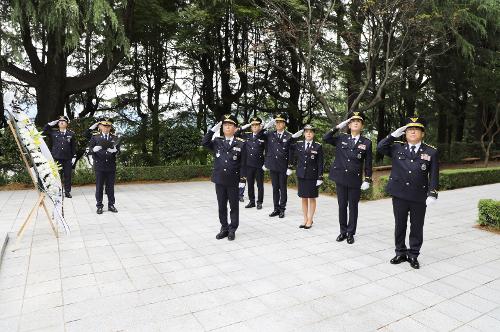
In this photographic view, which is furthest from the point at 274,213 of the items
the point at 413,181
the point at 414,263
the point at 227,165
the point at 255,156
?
the point at 413,181

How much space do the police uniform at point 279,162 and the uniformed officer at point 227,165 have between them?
5.94ft

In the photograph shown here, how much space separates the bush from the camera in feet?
21.6

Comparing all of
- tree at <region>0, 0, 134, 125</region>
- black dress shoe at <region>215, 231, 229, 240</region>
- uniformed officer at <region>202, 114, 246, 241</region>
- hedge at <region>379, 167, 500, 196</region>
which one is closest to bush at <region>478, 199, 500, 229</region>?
hedge at <region>379, 167, 500, 196</region>

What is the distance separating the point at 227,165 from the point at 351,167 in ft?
6.17

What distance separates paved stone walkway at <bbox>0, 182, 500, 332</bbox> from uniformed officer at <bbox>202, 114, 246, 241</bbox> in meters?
0.40

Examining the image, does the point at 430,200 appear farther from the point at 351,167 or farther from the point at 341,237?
the point at 341,237

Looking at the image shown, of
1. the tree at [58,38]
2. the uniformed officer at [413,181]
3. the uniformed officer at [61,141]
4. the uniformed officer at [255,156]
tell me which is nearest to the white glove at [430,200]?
the uniformed officer at [413,181]

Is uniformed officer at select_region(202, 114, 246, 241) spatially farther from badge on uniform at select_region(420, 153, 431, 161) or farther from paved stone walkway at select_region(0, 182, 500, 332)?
badge on uniform at select_region(420, 153, 431, 161)

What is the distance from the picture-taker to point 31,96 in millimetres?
15828

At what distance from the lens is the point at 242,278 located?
13.7 feet

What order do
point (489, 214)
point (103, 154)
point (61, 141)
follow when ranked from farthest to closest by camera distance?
1. point (61, 141)
2. point (103, 154)
3. point (489, 214)

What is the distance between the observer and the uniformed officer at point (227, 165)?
5625 millimetres

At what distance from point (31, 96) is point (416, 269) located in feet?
54.8

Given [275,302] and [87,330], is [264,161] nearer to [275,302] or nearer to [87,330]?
[275,302]
